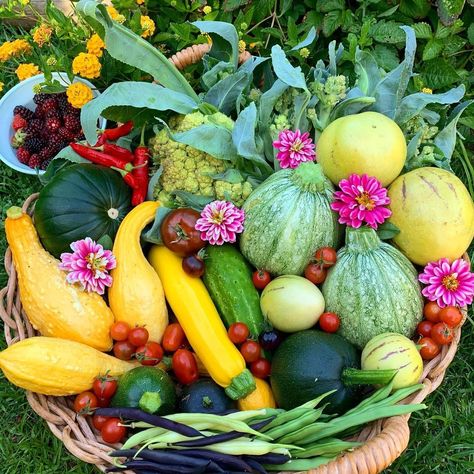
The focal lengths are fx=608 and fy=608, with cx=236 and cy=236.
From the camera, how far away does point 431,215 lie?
218 centimetres

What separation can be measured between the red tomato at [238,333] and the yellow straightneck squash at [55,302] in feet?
→ 1.51

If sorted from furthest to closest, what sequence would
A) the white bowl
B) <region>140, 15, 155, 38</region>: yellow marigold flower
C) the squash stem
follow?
the white bowl, <region>140, 15, 155, 38</region>: yellow marigold flower, the squash stem

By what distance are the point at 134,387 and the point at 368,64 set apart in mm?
1586

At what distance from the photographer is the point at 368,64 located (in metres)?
2.53

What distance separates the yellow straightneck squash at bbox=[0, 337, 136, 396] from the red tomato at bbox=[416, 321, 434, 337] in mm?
1126

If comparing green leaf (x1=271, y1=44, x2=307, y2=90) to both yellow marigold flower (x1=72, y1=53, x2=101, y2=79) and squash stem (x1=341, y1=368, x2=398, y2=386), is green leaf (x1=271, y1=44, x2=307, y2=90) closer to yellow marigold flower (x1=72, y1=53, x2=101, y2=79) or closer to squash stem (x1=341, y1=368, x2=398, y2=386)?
yellow marigold flower (x1=72, y1=53, x2=101, y2=79)

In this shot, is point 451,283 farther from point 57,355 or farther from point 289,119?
point 57,355

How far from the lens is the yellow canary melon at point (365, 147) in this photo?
2.19 m

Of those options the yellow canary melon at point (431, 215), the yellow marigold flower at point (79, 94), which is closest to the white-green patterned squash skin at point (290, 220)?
the yellow canary melon at point (431, 215)

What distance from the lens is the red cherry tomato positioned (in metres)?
2.16

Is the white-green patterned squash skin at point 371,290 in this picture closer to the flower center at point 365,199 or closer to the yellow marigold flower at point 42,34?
the flower center at point 365,199

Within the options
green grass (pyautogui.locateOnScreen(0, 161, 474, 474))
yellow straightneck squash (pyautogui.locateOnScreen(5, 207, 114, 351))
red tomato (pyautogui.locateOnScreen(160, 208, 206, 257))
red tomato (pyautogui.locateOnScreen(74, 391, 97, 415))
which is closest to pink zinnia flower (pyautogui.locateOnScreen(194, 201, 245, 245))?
red tomato (pyautogui.locateOnScreen(160, 208, 206, 257))

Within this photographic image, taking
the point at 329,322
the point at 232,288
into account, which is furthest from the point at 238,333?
the point at 329,322

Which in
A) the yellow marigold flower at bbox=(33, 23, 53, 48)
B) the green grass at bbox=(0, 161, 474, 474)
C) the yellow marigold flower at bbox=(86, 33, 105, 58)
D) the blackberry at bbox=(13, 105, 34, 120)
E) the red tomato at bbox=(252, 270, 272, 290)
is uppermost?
the yellow marigold flower at bbox=(33, 23, 53, 48)
